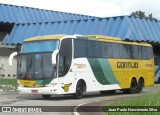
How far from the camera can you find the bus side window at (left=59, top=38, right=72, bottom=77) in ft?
65.3

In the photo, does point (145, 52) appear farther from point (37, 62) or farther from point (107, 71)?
point (37, 62)

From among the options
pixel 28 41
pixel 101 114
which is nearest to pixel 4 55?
pixel 28 41

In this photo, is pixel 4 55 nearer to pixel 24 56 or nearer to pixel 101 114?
pixel 24 56

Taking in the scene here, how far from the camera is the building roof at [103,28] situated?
104 feet

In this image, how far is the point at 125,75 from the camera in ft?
82.4

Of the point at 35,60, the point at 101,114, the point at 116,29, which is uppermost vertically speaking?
the point at 116,29

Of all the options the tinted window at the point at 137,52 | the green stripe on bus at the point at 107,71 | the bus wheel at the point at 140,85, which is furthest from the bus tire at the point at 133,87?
the green stripe on bus at the point at 107,71

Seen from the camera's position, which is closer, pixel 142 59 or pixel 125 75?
pixel 125 75

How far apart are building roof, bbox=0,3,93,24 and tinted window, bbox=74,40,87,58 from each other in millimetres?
17774

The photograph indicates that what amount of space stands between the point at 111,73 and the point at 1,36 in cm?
1948

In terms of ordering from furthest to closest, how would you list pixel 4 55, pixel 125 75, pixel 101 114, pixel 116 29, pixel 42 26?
pixel 4 55, pixel 42 26, pixel 116 29, pixel 125 75, pixel 101 114

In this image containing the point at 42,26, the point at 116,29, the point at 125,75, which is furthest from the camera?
the point at 42,26

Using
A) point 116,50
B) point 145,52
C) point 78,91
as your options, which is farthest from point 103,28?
point 78,91

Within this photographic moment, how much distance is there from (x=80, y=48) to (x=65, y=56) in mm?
1314
